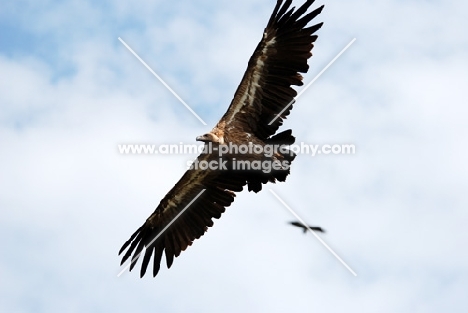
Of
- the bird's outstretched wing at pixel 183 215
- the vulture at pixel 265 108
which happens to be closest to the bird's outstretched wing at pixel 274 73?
the vulture at pixel 265 108

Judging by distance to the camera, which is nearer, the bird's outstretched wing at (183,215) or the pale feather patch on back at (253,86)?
the pale feather patch on back at (253,86)

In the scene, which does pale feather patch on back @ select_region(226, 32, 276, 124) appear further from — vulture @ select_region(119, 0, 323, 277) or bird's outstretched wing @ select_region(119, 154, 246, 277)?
bird's outstretched wing @ select_region(119, 154, 246, 277)

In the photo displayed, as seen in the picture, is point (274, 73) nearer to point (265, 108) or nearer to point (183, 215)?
point (265, 108)

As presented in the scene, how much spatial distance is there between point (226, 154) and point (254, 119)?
2.92 feet

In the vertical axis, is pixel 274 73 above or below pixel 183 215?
above

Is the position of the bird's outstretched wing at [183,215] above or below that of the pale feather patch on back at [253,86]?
below

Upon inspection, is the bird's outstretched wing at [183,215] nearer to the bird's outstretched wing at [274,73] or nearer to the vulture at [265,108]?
the vulture at [265,108]

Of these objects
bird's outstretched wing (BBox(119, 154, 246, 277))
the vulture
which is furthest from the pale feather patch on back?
bird's outstretched wing (BBox(119, 154, 246, 277))

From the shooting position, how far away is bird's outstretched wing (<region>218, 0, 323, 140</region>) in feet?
58.7

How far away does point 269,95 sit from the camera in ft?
59.7

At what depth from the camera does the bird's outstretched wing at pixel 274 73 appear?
58.7 ft

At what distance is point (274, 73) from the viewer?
18031 millimetres

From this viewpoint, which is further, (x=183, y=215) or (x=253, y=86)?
(x=183, y=215)

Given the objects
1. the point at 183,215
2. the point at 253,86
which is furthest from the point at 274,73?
the point at 183,215
